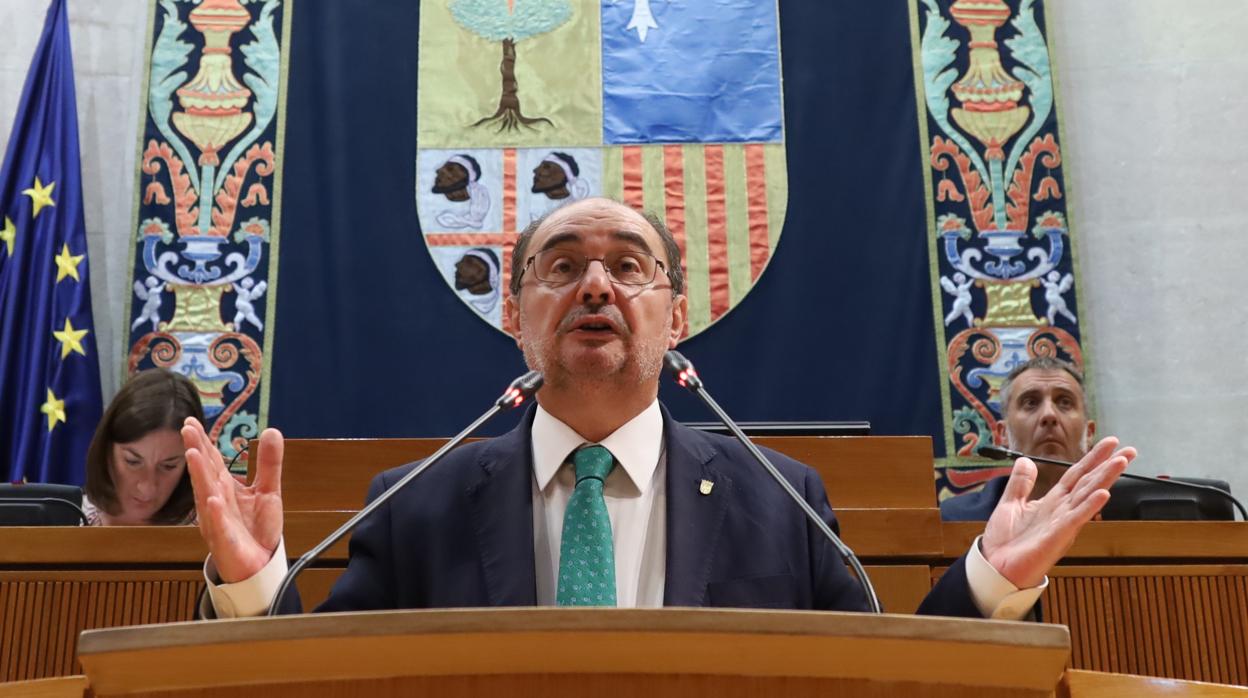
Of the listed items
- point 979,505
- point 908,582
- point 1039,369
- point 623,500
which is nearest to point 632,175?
point 1039,369

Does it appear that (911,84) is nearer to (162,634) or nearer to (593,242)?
(593,242)

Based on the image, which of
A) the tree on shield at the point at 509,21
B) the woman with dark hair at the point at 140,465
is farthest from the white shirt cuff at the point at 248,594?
the tree on shield at the point at 509,21

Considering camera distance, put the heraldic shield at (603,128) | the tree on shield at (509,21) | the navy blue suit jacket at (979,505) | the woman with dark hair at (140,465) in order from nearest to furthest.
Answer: the woman with dark hair at (140,465) < the navy blue suit jacket at (979,505) < the heraldic shield at (603,128) < the tree on shield at (509,21)

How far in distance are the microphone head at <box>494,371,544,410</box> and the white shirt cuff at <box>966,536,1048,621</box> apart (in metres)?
0.67

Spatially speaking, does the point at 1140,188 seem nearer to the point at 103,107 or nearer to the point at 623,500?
the point at 623,500

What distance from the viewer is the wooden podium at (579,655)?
41.6 inches

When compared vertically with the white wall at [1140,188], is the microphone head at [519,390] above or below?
below

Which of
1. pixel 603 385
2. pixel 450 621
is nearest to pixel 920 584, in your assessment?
pixel 603 385

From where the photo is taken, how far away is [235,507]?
1655mm

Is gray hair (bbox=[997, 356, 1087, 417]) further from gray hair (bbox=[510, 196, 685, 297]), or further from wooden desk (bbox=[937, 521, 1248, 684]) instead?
gray hair (bbox=[510, 196, 685, 297])

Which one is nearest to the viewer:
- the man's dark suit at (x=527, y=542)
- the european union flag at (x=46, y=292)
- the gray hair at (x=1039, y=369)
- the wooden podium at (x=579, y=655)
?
the wooden podium at (x=579, y=655)

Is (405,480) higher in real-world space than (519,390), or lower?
lower

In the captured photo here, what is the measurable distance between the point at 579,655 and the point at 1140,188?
4.48 m

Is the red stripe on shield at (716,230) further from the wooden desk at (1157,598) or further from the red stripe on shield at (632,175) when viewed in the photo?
the wooden desk at (1157,598)
